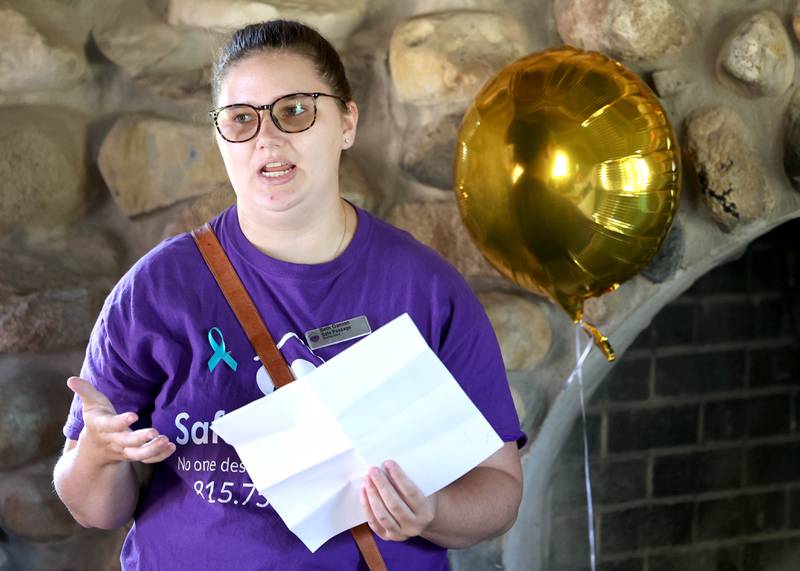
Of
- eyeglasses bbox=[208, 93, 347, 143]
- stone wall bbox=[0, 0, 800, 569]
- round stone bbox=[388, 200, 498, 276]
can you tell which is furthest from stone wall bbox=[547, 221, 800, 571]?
eyeglasses bbox=[208, 93, 347, 143]

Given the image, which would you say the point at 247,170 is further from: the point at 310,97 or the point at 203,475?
the point at 203,475

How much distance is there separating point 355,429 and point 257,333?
190mm

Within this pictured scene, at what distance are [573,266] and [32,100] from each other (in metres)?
0.81

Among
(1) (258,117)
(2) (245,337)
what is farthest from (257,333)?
(1) (258,117)

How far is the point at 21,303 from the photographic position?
1528mm

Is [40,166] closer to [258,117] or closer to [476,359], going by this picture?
[258,117]

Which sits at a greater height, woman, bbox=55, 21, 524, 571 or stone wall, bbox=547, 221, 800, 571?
woman, bbox=55, 21, 524, 571

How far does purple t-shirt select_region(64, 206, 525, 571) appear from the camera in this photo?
3.92 feet

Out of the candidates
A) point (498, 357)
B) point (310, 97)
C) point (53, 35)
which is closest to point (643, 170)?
point (498, 357)

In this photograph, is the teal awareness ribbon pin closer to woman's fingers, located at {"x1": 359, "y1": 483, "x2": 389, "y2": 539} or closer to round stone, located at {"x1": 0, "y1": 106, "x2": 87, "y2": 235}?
woman's fingers, located at {"x1": 359, "y1": 483, "x2": 389, "y2": 539}

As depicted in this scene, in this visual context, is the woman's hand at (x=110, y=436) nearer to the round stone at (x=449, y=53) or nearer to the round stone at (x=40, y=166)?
the round stone at (x=40, y=166)

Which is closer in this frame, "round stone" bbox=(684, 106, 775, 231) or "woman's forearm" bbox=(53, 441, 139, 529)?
"woman's forearm" bbox=(53, 441, 139, 529)

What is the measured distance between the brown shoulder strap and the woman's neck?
0.15ft

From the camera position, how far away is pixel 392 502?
1.08 m
